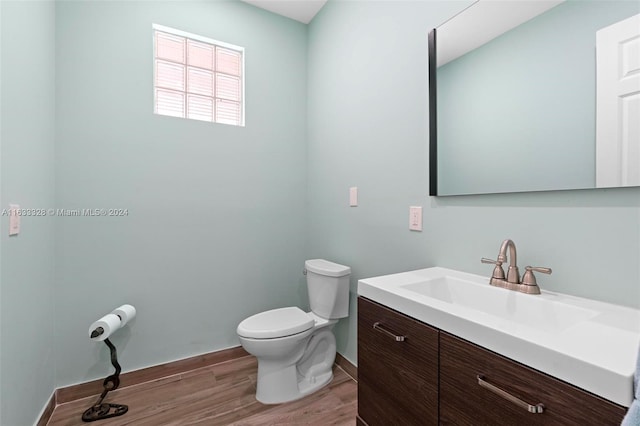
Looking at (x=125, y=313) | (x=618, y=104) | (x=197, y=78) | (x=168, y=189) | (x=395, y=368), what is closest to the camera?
(x=618, y=104)

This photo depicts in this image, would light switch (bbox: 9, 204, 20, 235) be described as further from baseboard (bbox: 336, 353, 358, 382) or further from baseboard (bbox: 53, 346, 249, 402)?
baseboard (bbox: 336, 353, 358, 382)

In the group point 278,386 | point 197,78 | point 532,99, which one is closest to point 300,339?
point 278,386

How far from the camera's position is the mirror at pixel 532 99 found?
0.88 metres

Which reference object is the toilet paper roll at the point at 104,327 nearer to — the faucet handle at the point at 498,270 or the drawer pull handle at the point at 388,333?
the drawer pull handle at the point at 388,333

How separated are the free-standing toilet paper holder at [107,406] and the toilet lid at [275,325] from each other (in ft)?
2.54

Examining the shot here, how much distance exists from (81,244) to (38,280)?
1.10 feet

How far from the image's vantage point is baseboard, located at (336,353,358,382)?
195 centimetres

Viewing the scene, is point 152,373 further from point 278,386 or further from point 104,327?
point 278,386

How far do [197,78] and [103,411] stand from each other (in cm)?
221

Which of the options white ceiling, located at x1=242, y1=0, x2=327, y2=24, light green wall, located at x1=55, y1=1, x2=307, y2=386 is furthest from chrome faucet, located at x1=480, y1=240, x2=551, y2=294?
white ceiling, located at x1=242, y1=0, x2=327, y2=24

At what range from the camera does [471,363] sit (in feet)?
2.48

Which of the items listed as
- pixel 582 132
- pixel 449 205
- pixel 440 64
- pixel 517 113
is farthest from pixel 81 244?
pixel 582 132

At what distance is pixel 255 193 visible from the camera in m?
2.31

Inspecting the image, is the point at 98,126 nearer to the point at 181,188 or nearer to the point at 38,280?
the point at 181,188
